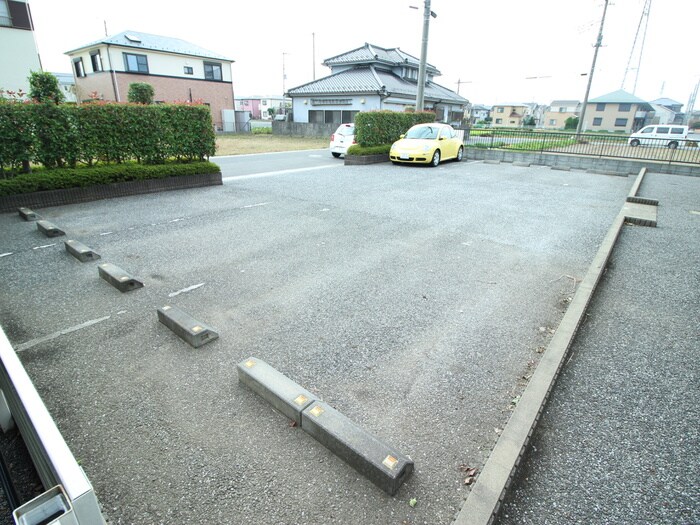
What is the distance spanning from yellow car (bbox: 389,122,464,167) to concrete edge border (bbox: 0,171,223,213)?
6649 millimetres

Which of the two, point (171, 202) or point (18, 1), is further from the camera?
point (18, 1)

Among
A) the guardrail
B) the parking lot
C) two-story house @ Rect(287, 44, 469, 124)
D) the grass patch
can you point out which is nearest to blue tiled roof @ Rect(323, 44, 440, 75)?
two-story house @ Rect(287, 44, 469, 124)

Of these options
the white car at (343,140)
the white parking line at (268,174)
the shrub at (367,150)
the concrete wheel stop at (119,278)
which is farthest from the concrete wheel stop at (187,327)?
the white car at (343,140)

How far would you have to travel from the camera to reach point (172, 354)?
2.96 metres

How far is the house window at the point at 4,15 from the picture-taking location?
64.2 feet

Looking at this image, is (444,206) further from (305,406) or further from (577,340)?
(305,406)

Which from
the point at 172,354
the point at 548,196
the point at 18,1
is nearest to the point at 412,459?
the point at 172,354

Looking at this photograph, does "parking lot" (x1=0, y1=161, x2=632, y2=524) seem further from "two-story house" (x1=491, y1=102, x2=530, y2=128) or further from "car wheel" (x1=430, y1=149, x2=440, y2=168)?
"two-story house" (x1=491, y1=102, x2=530, y2=128)

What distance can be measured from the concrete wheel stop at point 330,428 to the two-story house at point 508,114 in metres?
78.5

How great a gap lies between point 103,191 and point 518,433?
8685mm

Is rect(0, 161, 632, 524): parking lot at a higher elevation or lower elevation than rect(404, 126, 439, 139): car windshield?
lower

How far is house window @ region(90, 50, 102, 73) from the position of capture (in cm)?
2677

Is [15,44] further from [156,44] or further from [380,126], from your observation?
[380,126]

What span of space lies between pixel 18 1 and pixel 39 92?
59.2 ft
